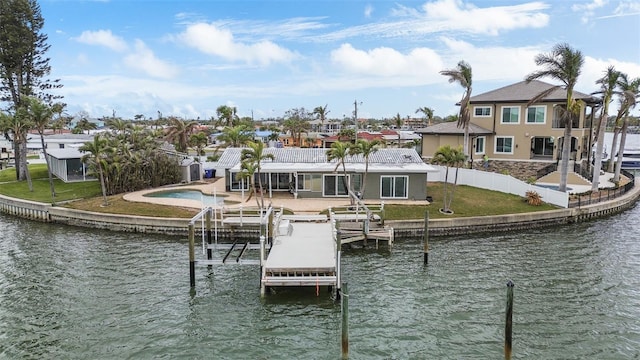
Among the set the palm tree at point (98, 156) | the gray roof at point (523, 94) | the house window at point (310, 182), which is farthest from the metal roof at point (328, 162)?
the gray roof at point (523, 94)

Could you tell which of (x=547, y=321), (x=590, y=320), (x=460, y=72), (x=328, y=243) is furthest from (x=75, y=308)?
(x=460, y=72)

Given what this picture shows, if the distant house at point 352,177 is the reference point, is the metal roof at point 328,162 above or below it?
above

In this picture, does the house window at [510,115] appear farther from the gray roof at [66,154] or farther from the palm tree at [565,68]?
the gray roof at [66,154]

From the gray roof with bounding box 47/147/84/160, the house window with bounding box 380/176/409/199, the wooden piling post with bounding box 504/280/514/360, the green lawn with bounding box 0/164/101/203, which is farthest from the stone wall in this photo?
the gray roof with bounding box 47/147/84/160

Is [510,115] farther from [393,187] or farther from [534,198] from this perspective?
[393,187]

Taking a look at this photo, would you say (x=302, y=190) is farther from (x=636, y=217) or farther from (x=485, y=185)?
(x=636, y=217)

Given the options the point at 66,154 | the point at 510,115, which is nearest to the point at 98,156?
the point at 66,154

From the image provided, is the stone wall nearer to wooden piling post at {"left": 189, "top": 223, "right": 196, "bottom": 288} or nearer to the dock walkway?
the dock walkway
